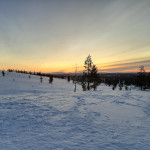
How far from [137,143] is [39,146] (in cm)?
330

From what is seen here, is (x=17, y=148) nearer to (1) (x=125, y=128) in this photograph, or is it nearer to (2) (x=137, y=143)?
(2) (x=137, y=143)

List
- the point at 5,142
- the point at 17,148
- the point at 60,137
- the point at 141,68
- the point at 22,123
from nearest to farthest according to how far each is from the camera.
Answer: the point at 17,148, the point at 5,142, the point at 60,137, the point at 22,123, the point at 141,68

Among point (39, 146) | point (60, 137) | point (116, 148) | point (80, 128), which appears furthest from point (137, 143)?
point (39, 146)

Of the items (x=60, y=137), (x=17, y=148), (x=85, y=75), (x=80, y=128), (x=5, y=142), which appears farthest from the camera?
(x=85, y=75)

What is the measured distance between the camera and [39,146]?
3.13m

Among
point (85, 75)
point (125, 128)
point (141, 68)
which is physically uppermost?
point (141, 68)

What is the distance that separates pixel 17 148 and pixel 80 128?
97.8 inches

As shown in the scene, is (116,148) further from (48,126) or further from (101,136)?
(48,126)

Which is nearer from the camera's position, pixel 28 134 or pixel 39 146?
pixel 39 146

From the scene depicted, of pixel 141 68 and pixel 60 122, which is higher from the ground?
pixel 141 68

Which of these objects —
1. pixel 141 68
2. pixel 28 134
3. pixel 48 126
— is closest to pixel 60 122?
pixel 48 126

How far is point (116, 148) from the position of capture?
311cm

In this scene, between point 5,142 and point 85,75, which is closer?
point 5,142

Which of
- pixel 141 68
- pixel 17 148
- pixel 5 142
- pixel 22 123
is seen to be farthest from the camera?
pixel 141 68
